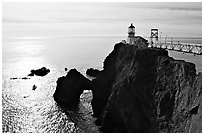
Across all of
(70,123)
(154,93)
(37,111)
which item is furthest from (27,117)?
(154,93)

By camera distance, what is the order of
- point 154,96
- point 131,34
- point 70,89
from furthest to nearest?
1. point 70,89
2. point 131,34
3. point 154,96

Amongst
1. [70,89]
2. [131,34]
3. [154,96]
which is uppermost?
[131,34]

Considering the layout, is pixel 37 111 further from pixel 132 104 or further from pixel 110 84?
pixel 132 104

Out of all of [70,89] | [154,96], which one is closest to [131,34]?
[70,89]

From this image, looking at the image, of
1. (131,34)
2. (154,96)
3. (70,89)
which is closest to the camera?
(154,96)

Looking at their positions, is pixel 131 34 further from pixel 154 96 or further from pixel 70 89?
pixel 154 96

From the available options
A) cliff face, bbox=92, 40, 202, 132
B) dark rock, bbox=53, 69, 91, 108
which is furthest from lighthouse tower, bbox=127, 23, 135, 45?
dark rock, bbox=53, 69, 91, 108
